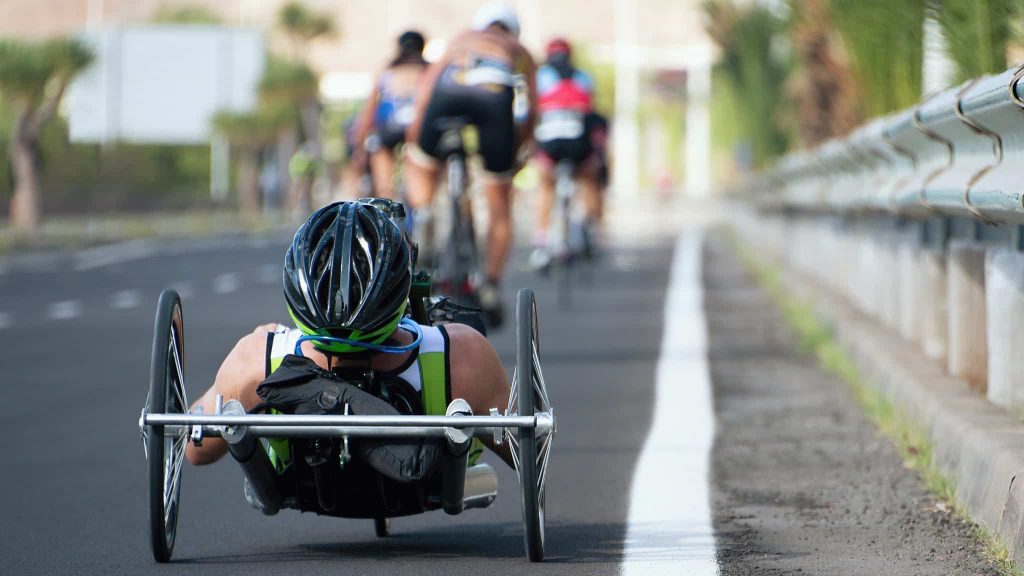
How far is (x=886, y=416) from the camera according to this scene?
8.68 m

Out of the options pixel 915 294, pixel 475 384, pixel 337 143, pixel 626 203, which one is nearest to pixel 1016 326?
pixel 475 384

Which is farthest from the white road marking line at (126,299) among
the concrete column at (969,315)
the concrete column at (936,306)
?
the concrete column at (969,315)

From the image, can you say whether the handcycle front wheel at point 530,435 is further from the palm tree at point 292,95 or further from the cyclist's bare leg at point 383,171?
the palm tree at point 292,95

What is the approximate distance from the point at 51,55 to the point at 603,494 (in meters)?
30.8

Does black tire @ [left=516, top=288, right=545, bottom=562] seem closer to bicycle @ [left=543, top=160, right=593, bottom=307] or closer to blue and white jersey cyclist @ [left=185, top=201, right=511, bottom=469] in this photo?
blue and white jersey cyclist @ [left=185, top=201, right=511, bottom=469]

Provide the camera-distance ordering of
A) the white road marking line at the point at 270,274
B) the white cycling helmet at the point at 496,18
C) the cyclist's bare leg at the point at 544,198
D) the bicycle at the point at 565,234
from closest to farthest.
Answer: the white cycling helmet at the point at 496,18 < the bicycle at the point at 565,234 < the cyclist's bare leg at the point at 544,198 < the white road marking line at the point at 270,274

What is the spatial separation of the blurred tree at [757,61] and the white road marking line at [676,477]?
71.2 feet

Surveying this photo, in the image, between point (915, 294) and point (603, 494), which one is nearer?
point (603, 494)

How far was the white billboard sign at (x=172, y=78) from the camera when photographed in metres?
51.9

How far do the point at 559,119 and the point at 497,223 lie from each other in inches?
236

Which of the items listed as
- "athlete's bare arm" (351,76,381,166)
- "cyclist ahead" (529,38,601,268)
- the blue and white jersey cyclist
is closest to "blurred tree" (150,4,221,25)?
"cyclist ahead" (529,38,601,268)

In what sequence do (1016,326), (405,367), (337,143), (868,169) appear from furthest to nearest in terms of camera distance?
(337,143) < (868,169) < (1016,326) < (405,367)

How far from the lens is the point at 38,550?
6000 millimetres

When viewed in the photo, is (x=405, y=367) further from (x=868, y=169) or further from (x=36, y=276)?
(x=36, y=276)
